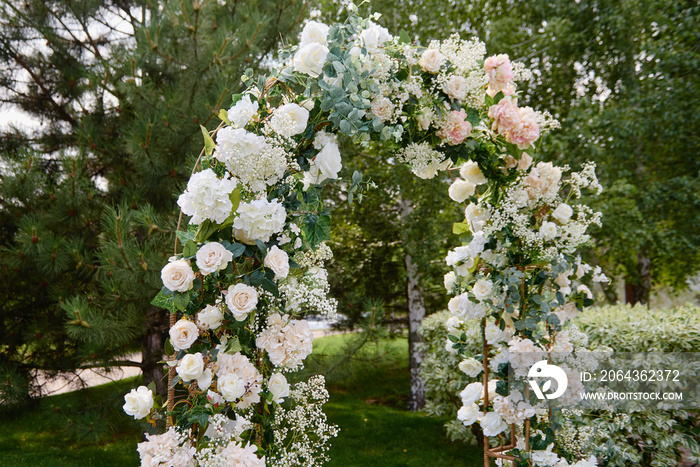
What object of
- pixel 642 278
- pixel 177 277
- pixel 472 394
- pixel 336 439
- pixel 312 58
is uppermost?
pixel 312 58

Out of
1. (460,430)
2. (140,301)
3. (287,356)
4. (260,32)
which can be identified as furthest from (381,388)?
(287,356)

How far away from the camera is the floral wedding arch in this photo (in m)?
1.42

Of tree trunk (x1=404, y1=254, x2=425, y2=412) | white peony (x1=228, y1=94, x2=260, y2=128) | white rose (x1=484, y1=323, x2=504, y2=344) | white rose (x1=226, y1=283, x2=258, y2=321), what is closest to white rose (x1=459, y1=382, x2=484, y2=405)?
white rose (x1=484, y1=323, x2=504, y2=344)

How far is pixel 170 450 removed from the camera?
1.40m

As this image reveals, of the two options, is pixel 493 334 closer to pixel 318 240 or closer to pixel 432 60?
pixel 318 240

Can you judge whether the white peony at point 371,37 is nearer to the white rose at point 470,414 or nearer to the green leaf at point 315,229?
the green leaf at point 315,229

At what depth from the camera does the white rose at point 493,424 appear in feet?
6.57

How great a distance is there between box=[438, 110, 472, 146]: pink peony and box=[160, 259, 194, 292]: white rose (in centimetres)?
117

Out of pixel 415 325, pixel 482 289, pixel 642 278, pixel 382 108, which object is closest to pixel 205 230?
pixel 382 108

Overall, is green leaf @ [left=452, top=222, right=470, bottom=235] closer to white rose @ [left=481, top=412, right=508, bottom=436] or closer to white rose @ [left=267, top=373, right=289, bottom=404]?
white rose @ [left=481, top=412, right=508, bottom=436]

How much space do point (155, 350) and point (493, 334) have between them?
10.9 ft

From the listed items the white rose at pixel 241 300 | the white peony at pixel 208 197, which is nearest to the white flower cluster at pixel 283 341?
the white rose at pixel 241 300

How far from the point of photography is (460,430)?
418cm

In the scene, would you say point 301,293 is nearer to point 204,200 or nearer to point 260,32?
point 204,200
